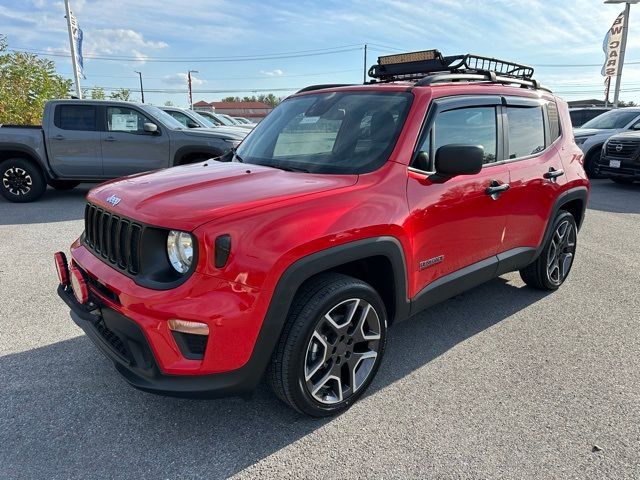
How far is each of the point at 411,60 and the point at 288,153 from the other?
1.53 m

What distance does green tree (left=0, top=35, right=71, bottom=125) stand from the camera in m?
15.2

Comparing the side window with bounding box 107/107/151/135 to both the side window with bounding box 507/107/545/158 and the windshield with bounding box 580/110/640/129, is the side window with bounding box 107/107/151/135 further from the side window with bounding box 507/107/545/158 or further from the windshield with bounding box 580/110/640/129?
the windshield with bounding box 580/110/640/129

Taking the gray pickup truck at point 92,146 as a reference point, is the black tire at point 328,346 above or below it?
below

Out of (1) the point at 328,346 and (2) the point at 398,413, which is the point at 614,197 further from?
(1) the point at 328,346

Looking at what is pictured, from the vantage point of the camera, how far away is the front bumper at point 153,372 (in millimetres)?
2174

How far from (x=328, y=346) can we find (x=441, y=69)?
2.58 metres

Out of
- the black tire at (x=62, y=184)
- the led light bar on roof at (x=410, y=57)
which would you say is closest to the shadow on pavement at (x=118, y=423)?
the led light bar on roof at (x=410, y=57)

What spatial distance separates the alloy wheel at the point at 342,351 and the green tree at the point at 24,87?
16157 mm

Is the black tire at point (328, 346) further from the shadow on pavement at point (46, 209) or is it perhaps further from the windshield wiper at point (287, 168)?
the shadow on pavement at point (46, 209)

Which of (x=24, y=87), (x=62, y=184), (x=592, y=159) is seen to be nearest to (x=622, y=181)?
(x=592, y=159)

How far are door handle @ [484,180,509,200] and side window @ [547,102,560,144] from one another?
112 centimetres

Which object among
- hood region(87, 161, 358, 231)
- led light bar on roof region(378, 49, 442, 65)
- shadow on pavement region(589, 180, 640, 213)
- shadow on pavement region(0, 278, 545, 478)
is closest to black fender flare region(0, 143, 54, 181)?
shadow on pavement region(0, 278, 545, 478)

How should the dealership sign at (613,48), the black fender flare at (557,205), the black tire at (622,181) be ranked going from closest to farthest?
1. the black fender flare at (557,205)
2. the black tire at (622,181)
3. the dealership sign at (613,48)

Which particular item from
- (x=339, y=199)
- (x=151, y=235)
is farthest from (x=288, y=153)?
(x=151, y=235)
